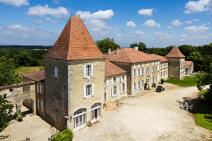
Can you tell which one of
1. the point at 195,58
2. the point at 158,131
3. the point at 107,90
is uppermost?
the point at 195,58

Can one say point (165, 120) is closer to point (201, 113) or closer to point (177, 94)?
point (201, 113)

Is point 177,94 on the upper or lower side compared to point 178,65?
lower

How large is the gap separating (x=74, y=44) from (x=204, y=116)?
2170 cm

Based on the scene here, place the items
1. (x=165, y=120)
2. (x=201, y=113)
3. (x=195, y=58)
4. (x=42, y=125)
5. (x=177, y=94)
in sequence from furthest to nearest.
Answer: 1. (x=195, y=58)
2. (x=177, y=94)
3. (x=201, y=113)
4. (x=165, y=120)
5. (x=42, y=125)

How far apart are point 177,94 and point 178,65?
18.4 metres

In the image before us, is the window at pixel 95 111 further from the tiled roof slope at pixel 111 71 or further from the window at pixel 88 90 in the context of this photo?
the tiled roof slope at pixel 111 71

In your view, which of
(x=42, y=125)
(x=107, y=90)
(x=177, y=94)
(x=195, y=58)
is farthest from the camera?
(x=195, y=58)

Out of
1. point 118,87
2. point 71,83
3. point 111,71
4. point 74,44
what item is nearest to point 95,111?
point 71,83

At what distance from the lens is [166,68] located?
164 ft

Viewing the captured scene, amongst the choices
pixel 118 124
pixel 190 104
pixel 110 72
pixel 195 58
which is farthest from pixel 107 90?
pixel 195 58

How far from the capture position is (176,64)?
162ft

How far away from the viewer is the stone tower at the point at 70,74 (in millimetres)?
16969

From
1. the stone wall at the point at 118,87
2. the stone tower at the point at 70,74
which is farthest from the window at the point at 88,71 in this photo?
the stone wall at the point at 118,87

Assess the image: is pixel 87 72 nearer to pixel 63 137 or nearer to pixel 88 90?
pixel 88 90
